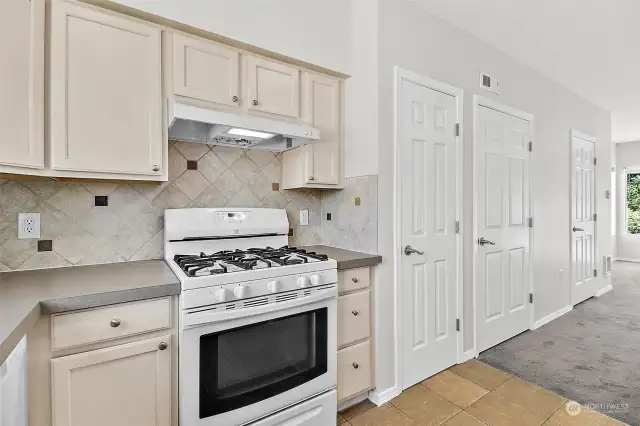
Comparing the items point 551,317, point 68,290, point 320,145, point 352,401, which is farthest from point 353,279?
point 551,317

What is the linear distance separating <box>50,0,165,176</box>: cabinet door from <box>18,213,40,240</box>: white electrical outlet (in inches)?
15.2

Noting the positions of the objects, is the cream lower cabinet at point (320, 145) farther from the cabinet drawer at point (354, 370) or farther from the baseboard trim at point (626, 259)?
the baseboard trim at point (626, 259)

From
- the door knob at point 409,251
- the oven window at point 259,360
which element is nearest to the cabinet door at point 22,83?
the oven window at point 259,360

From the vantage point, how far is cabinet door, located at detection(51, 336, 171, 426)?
1.19m

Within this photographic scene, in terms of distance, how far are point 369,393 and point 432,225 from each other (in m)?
1.23

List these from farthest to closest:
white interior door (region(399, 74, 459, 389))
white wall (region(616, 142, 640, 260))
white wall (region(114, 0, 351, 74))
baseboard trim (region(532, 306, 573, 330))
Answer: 1. white wall (region(616, 142, 640, 260))
2. baseboard trim (region(532, 306, 573, 330))
3. white interior door (region(399, 74, 459, 389))
4. white wall (region(114, 0, 351, 74))

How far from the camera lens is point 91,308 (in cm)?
121

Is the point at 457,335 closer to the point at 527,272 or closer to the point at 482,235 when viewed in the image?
the point at 482,235

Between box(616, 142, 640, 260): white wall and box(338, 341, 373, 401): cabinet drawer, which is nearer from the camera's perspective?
box(338, 341, 373, 401): cabinet drawer

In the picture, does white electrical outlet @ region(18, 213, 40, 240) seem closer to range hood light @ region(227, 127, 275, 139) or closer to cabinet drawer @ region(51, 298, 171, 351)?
cabinet drawer @ region(51, 298, 171, 351)

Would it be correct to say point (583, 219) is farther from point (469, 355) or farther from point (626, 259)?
point (626, 259)

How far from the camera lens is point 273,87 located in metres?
2.01

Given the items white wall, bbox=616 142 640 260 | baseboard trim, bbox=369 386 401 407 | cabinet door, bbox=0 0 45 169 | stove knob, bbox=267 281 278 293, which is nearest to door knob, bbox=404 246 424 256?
baseboard trim, bbox=369 386 401 407

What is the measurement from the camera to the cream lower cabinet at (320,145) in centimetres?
218
